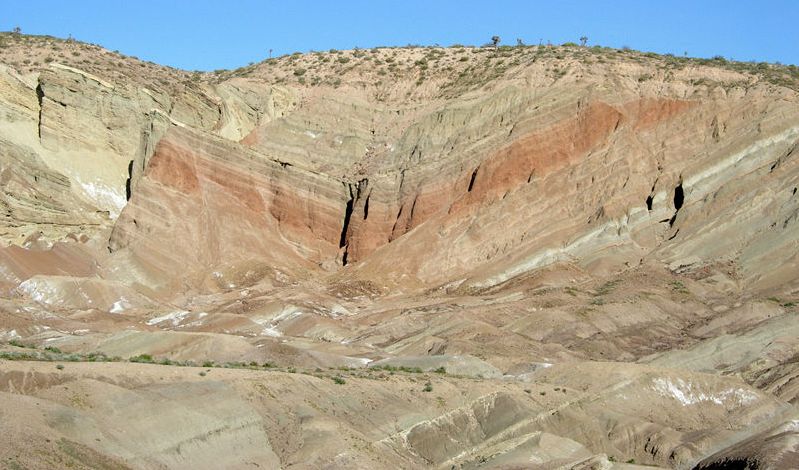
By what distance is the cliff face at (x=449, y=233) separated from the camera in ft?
118

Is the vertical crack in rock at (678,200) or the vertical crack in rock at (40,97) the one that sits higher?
the vertical crack in rock at (40,97)

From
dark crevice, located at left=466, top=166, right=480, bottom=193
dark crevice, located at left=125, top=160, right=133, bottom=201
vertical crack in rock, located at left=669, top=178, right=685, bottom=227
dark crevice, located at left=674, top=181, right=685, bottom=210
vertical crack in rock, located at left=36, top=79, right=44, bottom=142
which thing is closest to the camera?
vertical crack in rock, located at left=669, top=178, right=685, bottom=227

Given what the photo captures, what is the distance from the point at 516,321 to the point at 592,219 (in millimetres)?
10898

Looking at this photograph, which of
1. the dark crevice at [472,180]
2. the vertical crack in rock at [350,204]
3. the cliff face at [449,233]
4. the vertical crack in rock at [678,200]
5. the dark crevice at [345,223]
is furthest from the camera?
the dark crevice at [345,223]

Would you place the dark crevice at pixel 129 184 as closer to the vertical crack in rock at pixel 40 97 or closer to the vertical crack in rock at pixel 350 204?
the vertical crack in rock at pixel 40 97

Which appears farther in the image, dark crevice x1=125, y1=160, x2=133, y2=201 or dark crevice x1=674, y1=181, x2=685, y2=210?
dark crevice x1=125, y1=160, x2=133, y2=201

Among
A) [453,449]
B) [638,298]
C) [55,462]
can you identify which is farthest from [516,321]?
[55,462]

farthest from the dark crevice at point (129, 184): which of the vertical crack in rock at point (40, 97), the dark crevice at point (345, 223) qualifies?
the dark crevice at point (345, 223)

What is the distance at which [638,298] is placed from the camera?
1966 inches

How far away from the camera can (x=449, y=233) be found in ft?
201

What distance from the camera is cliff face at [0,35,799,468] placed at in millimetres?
35906

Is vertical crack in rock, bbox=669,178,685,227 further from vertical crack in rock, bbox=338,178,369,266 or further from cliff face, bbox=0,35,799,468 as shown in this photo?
vertical crack in rock, bbox=338,178,369,266

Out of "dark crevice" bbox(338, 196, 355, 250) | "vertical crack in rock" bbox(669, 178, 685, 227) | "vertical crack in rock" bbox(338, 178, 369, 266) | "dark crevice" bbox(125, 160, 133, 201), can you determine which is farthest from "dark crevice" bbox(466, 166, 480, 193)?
"dark crevice" bbox(125, 160, 133, 201)

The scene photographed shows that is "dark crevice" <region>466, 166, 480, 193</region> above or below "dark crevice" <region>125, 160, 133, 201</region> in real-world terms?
above
